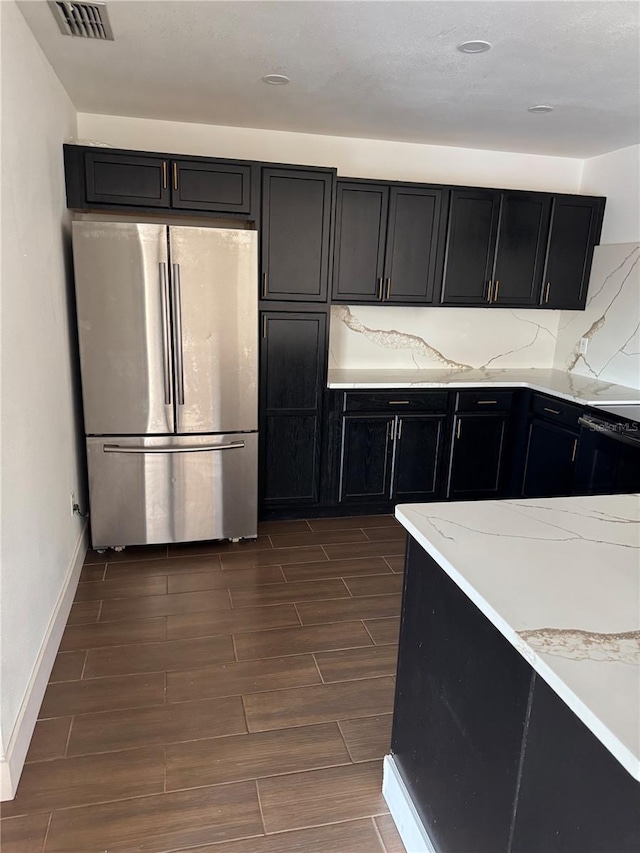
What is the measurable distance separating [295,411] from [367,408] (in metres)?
0.47

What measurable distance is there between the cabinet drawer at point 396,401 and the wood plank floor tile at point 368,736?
6.63 ft

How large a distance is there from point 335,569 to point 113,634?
47.7 inches

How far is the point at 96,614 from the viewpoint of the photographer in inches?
110

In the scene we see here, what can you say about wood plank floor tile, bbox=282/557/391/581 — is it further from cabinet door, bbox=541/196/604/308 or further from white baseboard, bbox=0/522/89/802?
cabinet door, bbox=541/196/604/308

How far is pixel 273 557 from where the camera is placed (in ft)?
11.2

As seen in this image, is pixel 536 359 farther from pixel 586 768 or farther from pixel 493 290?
pixel 586 768

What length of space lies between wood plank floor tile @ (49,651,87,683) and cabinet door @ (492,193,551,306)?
329cm

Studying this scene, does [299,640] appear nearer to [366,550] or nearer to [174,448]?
[366,550]

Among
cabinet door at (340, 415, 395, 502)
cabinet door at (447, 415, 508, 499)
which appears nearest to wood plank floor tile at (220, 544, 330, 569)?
cabinet door at (340, 415, 395, 502)

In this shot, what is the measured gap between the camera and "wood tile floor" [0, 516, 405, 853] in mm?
1730

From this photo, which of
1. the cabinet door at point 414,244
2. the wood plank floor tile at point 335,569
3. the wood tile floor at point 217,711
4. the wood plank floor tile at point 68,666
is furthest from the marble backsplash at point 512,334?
the wood plank floor tile at point 68,666

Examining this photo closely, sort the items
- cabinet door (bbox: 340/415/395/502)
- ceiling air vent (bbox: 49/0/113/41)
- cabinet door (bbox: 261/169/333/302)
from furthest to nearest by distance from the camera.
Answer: cabinet door (bbox: 340/415/395/502) → cabinet door (bbox: 261/169/333/302) → ceiling air vent (bbox: 49/0/113/41)

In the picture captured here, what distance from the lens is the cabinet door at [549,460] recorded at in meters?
3.66

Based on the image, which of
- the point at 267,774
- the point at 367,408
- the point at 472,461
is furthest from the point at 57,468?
the point at 472,461
